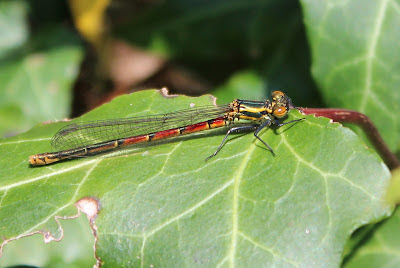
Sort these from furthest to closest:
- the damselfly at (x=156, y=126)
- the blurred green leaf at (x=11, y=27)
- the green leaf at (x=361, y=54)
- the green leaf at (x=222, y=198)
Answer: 1. the blurred green leaf at (x=11, y=27)
2. the green leaf at (x=361, y=54)
3. the damselfly at (x=156, y=126)
4. the green leaf at (x=222, y=198)

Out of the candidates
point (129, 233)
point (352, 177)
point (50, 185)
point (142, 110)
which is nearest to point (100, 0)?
point (142, 110)

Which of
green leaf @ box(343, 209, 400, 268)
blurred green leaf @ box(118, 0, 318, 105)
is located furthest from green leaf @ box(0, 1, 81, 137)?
green leaf @ box(343, 209, 400, 268)

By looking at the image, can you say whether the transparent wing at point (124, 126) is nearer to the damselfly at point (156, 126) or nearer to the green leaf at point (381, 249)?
the damselfly at point (156, 126)

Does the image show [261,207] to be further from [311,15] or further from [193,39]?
[193,39]

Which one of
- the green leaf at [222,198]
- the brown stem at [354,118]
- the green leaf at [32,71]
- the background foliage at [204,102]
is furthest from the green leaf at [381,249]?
the green leaf at [32,71]

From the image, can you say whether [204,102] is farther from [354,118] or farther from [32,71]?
[32,71]

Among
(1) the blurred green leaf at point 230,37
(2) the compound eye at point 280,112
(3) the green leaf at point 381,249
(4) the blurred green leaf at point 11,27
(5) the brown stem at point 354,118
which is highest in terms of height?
(4) the blurred green leaf at point 11,27
